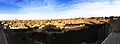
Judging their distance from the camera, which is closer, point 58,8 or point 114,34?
point 114,34

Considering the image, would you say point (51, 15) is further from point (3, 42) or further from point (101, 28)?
point (3, 42)

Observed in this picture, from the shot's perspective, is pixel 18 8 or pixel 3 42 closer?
pixel 3 42

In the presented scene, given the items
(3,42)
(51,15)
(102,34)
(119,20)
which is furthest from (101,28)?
(3,42)

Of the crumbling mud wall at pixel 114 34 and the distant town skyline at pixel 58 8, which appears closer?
the crumbling mud wall at pixel 114 34

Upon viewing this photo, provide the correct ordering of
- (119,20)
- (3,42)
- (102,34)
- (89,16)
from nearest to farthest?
(3,42), (119,20), (102,34), (89,16)

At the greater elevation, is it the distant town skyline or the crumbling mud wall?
the distant town skyline

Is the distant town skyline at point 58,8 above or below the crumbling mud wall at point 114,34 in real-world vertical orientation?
above

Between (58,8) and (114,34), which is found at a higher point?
(58,8)

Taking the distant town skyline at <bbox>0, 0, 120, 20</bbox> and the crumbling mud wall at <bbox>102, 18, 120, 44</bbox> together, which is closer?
the crumbling mud wall at <bbox>102, 18, 120, 44</bbox>
